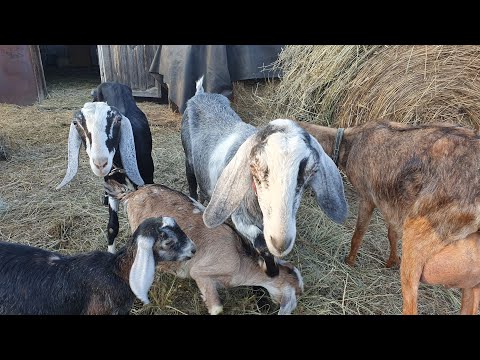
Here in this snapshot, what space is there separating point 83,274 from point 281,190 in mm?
1368

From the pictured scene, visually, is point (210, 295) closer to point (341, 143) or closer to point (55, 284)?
point (55, 284)

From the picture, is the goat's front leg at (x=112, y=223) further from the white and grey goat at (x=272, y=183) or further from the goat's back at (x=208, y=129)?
the white and grey goat at (x=272, y=183)

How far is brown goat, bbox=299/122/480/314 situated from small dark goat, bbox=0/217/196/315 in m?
1.45

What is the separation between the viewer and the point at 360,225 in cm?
339

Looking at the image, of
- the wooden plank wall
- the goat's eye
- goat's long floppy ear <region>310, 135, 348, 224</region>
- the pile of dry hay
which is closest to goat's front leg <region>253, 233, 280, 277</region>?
goat's long floppy ear <region>310, 135, 348, 224</region>

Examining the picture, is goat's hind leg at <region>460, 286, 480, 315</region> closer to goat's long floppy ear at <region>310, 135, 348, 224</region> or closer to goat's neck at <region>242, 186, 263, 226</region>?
goat's long floppy ear at <region>310, 135, 348, 224</region>

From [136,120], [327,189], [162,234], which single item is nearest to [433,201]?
[327,189]

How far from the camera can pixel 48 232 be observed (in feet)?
12.6

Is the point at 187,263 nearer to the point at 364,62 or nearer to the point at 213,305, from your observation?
the point at 213,305

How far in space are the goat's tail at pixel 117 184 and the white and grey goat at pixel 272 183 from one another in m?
0.80

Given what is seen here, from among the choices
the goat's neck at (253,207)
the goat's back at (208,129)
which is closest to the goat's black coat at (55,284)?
the goat's neck at (253,207)

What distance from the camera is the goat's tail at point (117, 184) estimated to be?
11.3ft

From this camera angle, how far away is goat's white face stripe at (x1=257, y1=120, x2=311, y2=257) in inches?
81.4

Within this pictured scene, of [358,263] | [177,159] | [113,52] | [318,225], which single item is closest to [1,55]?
[113,52]
